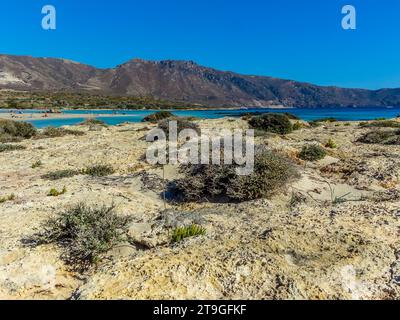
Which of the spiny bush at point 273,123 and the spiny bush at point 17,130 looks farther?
the spiny bush at point 17,130

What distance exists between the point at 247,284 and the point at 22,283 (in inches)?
132

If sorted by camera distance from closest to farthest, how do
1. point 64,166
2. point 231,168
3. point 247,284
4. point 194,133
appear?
1. point 247,284
2. point 231,168
3. point 64,166
4. point 194,133

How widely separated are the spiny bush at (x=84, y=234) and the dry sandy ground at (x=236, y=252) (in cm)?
20

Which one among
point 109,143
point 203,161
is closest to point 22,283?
point 203,161

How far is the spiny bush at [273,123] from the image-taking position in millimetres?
24078

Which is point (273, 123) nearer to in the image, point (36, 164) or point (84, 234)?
point (36, 164)

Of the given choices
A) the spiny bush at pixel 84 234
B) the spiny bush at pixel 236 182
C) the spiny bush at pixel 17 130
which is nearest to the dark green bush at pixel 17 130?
the spiny bush at pixel 17 130

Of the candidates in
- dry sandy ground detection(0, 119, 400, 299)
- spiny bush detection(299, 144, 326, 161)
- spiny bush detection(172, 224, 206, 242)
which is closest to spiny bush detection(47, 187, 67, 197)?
dry sandy ground detection(0, 119, 400, 299)

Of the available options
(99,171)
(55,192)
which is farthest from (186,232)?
(99,171)

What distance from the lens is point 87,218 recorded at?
6789 mm

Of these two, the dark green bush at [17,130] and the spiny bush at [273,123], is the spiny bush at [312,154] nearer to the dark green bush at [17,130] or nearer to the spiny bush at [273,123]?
the spiny bush at [273,123]

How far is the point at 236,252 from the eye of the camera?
556 centimetres

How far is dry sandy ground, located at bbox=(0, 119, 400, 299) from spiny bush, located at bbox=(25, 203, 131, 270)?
0.64ft

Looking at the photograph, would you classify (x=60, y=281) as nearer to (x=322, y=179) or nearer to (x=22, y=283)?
(x=22, y=283)
